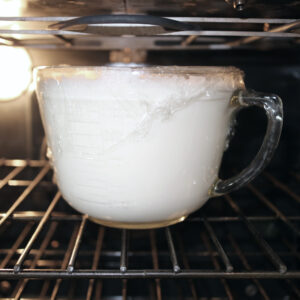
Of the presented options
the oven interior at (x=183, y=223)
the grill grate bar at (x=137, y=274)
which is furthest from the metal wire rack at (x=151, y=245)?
the grill grate bar at (x=137, y=274)

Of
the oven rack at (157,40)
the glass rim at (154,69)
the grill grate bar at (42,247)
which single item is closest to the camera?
the glass rim at (154,69)

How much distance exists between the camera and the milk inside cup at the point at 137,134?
0.98 ft

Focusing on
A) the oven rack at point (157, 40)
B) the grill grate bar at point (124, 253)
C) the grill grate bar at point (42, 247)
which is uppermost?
the oven rack at point (157, 40)

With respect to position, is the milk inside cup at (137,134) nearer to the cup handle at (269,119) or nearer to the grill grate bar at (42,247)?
the cup handle at (269,119)

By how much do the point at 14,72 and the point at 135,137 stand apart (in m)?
0.35

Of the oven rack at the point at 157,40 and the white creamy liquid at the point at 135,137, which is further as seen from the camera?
the oven rack at the point at 157,40

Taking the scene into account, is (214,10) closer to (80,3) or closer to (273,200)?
(80,3)

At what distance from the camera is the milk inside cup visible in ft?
0.98

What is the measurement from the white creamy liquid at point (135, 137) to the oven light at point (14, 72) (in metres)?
0.24

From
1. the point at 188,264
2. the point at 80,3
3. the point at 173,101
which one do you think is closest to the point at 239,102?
the point at 173,101

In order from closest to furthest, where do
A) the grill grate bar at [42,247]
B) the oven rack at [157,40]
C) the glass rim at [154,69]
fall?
the glass rim at [154,69]
the oven rack at [157,40]
the grill grate bar at [42,247]

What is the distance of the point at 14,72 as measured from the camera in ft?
1.84

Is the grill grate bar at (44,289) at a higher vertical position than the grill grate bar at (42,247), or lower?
lower

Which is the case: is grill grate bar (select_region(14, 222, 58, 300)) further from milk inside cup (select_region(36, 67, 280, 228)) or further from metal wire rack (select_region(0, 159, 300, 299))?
milk inside cup (select_region(36, 67, 280, 228))
